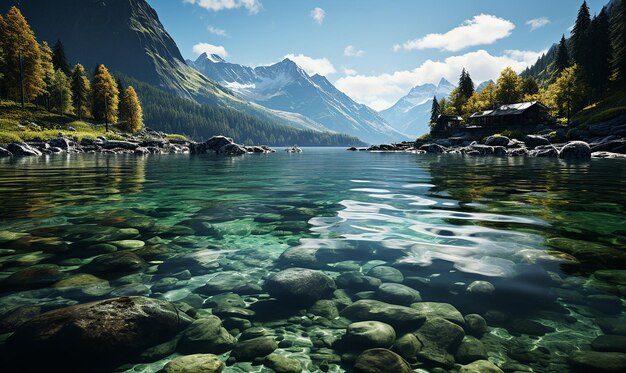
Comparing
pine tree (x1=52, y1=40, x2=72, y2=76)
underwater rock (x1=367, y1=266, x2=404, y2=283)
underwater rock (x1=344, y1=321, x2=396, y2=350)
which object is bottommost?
underwater rock (x1=344, y1=321, x2=396, y2=350)


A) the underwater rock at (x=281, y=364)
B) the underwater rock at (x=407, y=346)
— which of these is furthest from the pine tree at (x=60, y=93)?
the underwater rock at (x=407, y=346)

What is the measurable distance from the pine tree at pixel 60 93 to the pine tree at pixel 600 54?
116588 millimetres

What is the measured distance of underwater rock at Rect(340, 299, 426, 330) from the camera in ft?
14.8

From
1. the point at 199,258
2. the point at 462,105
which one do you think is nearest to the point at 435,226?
the point at 199,258

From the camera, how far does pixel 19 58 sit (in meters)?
65.1

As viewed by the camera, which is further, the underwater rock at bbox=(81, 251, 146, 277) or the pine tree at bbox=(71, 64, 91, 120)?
the pine tree at bbox=(71, 64, 91, 120)

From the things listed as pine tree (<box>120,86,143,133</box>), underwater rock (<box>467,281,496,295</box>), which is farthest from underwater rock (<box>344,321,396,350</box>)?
pine tree (<box>120,86,143,133</box>)

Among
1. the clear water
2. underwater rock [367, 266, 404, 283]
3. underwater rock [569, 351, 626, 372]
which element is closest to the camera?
underwater rock [569, 351, 626, 372]

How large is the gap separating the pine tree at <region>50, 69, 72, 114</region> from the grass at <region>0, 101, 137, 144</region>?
512cm

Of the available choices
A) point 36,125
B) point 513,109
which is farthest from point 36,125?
point 513,109

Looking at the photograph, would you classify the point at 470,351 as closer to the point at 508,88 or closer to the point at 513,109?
the point at 513,109

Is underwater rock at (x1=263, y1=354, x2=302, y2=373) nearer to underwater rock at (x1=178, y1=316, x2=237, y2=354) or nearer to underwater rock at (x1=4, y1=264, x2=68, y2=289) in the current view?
underwater rock at (x1=178, y1=316, x2=237, y2=354)

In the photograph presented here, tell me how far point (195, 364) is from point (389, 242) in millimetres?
5365

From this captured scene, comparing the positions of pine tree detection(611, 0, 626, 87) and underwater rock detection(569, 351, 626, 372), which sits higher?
pine tree detection(611, 0, 626, 87)
